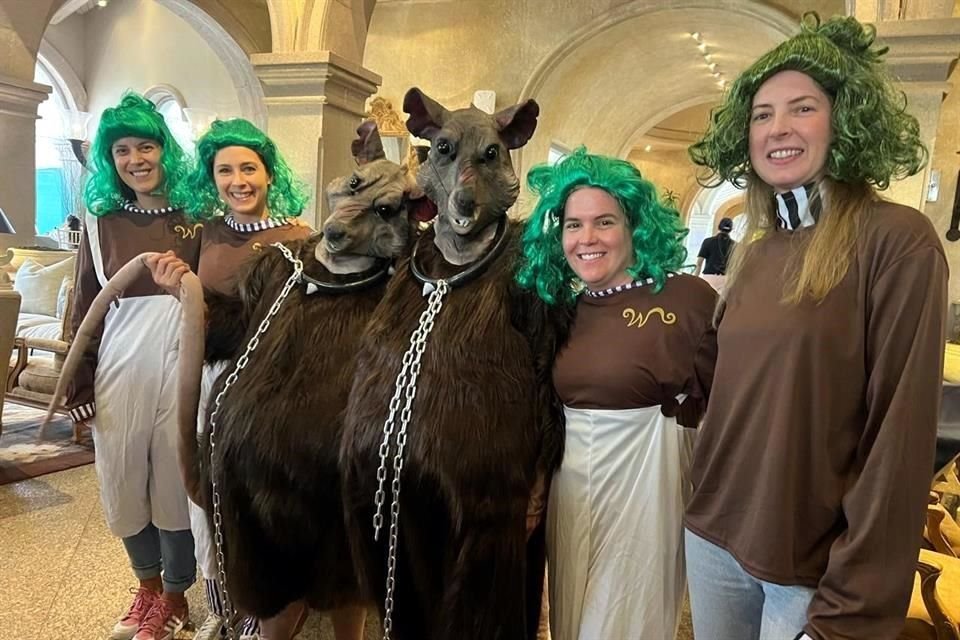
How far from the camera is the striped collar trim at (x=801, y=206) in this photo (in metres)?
1.15

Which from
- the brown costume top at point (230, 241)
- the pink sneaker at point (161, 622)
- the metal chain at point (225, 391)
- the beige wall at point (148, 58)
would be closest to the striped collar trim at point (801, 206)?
the metal chain at point (225, 391)

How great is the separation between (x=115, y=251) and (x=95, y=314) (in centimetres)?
35

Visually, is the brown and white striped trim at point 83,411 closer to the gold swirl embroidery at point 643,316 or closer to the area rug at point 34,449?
the gold swirl embroidery at point 643,316

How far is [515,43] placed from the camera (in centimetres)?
650

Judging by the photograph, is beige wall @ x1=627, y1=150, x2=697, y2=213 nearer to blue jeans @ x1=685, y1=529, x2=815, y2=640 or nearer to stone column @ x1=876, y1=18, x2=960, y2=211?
stone column @ x1=876, y1=18, x2=960, y2=211

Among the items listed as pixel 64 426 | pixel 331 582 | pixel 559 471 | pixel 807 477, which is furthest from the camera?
pixel 64 426

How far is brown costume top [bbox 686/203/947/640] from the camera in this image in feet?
3.29

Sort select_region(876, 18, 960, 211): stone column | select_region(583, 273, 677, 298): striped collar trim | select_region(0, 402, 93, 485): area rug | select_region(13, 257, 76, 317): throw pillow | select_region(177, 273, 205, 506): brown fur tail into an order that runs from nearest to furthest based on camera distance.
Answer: select_region(583, 273, 677, 298): striped collar trim → select_region(177, 273, 205, 506): brown fur tail → select_region(876, 18, 960, 211): stone column → select_region(0, 402, 93, 485): area rug → select_region(13, 257, 76, 317): throw pillow

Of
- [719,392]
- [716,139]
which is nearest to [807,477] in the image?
[719,392]

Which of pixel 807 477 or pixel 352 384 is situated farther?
pixel 352 384

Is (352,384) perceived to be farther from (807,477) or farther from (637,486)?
(807,477)

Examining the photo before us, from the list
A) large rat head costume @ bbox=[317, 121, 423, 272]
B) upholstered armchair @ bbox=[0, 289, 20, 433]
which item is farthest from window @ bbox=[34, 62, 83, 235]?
large rat head costume @ bbox=[317, 121, 423, 272]

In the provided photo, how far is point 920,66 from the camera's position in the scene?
8.47 feet

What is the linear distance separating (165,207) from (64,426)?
11.5 ft
